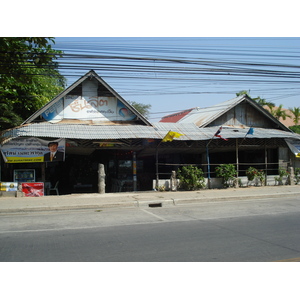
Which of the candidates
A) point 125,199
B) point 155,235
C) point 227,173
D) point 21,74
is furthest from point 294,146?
point 21,74

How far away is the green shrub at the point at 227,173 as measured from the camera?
1636cm

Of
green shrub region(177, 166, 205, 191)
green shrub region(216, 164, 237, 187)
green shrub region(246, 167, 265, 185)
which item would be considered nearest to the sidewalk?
green shrub region(177, 166, 205, 191)

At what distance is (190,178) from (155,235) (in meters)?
8.75

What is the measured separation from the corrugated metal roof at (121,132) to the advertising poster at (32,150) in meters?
0.32

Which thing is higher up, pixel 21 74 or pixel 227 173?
pixel 21 74

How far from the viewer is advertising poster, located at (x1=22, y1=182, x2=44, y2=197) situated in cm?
1380

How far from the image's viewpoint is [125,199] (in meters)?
13.0

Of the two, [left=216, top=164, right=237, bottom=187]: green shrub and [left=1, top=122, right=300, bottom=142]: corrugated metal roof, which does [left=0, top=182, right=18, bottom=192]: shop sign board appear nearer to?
[left=1, top=122, right=300, bottom=142]: corrugated metal roof

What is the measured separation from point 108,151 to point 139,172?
2.25 meters

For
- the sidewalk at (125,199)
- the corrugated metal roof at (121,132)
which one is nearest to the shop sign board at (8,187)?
the sidewalk at (125,199)

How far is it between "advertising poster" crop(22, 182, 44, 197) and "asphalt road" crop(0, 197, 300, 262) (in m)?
3.43

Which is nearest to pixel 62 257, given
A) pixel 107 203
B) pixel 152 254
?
pixel 152 254

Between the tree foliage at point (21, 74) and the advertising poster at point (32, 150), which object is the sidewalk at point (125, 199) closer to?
the advertising poster at point (32, 150)

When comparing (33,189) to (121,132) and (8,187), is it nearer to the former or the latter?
(8,187)
